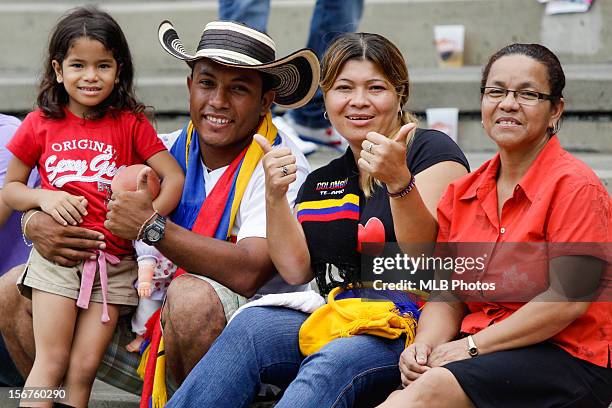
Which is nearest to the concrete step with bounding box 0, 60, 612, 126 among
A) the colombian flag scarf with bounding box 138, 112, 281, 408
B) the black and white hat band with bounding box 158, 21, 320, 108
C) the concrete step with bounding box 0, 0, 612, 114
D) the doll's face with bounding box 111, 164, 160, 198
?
the concrete step with bounding box 0, 0, 612, 114

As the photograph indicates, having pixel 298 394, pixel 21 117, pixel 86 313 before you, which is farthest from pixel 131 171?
pixel 21 117

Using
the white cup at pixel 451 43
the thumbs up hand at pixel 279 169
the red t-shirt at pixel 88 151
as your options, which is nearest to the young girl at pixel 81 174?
the red t-shirt at pixel 88 151

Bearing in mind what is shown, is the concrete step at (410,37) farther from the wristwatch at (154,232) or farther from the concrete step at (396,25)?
the wristwatch at (154,232)

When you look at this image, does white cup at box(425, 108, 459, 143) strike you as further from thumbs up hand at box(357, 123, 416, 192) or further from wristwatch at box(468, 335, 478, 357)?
wristwatch at box(468, 335, 478, 357)

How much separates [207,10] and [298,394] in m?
3.67

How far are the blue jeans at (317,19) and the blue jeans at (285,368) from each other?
2079 millimetres

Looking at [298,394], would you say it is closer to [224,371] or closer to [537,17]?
[224,371]

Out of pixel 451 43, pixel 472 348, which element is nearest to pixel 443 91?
pixel 451 43

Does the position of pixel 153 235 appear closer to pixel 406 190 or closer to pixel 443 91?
→ pixel 406 190

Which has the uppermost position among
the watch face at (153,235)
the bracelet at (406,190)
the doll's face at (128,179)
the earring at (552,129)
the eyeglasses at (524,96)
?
the eyeglasses at (524,96)

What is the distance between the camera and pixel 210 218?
3.47 metres

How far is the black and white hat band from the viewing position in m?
3.52

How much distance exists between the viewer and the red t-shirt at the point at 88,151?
349cm

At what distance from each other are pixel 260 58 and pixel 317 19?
1.51 m
